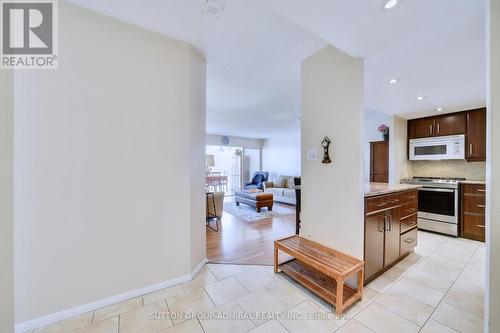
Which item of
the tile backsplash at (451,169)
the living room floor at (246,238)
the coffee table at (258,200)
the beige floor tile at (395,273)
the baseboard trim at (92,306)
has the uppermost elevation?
the tile backsplash at (451,169)

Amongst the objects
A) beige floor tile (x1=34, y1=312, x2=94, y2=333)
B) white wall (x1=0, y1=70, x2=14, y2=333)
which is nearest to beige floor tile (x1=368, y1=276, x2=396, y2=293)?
beige floor tile (x1=34, y1=312, x2=94, y2=333)

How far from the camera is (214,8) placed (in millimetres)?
1586

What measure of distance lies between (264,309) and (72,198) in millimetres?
1809

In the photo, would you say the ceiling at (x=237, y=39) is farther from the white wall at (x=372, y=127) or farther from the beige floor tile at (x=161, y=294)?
the beige floor tile at (x=161, y=294)

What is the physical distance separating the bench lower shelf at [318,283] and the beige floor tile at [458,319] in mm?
604

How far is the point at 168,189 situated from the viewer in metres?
1.99

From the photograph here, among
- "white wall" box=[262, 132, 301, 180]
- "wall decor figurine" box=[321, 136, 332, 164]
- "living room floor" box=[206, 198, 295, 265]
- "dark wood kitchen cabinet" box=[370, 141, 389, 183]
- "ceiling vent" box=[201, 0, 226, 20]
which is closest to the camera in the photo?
"ceiling vent" box=[201, 0, 226, 20]

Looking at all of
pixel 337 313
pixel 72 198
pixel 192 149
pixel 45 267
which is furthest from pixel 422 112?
pixel 45 267

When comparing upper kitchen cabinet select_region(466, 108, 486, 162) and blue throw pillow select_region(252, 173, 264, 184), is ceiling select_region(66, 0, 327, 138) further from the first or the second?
blue throw pillow select_region(252, 173, 264, 184)

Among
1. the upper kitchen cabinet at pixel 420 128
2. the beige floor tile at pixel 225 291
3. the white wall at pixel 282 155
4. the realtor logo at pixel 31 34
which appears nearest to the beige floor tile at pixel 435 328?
the beige floor tile at pixel 225 291

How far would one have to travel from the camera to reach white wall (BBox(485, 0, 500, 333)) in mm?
956

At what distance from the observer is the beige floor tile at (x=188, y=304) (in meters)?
1.64

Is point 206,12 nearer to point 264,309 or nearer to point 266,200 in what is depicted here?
point 264,309

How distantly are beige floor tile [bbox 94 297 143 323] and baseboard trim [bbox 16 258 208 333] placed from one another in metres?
0.04
